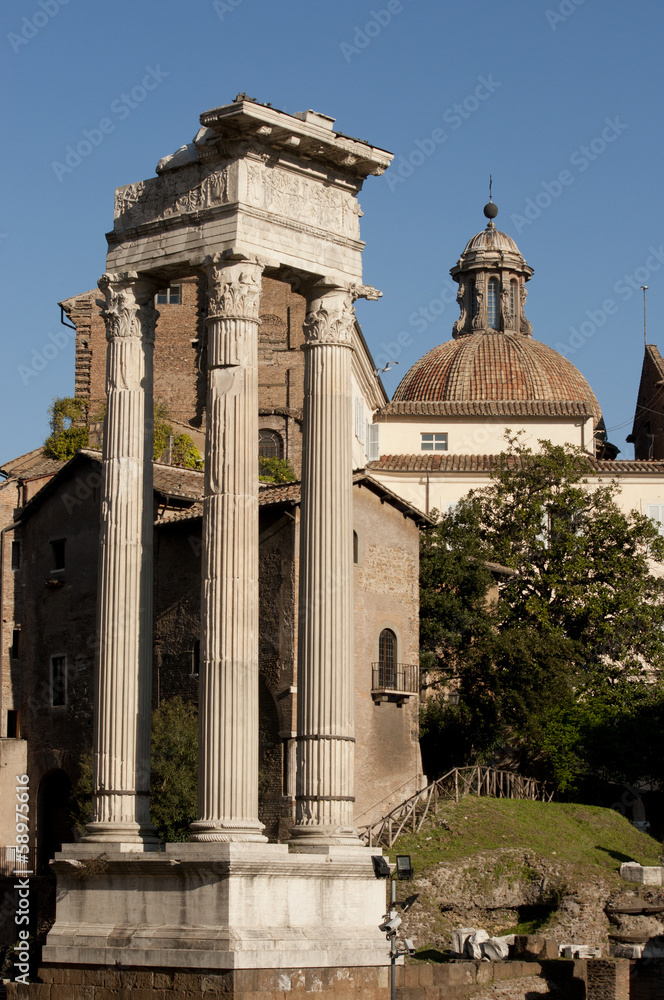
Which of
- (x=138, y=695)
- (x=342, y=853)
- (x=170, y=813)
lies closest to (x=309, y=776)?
(x=342, y=853)

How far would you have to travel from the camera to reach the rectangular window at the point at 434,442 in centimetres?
5875

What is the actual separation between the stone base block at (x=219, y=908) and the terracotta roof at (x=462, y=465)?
3432cm

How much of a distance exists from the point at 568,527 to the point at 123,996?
1184 inches

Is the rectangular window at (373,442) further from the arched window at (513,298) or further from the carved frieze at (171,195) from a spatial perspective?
the carved frieze at (171,195)

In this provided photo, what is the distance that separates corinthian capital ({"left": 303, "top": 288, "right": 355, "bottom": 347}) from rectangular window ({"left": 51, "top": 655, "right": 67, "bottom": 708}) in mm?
20040

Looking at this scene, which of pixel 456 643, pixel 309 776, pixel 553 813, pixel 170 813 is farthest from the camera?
pixel 456 643

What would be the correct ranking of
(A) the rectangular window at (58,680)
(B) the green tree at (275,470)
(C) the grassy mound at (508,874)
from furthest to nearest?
1. (B) the green tree at (275,470)
2. (A) the rectangular window at (58,680)
3. (C) the grassy mound at (508,874)

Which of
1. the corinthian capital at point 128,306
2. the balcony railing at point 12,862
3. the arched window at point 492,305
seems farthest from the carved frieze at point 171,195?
the arched window at point 492,305

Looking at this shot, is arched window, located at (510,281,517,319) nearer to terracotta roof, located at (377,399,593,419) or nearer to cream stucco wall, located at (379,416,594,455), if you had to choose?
terracotta roof, located at (377,399,593,419)

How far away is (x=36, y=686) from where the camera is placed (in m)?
40.9

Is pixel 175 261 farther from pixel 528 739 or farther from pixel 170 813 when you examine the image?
pixel 528 739

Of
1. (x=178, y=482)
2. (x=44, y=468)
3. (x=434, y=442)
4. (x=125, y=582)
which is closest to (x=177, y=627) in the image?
(x=178, y=482)

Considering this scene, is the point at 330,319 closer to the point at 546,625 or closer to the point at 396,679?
the point at 396,679

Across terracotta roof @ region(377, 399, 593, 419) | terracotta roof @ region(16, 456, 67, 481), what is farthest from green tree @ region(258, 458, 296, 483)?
terracotta roof @ region(377, 399, 593, 419)
